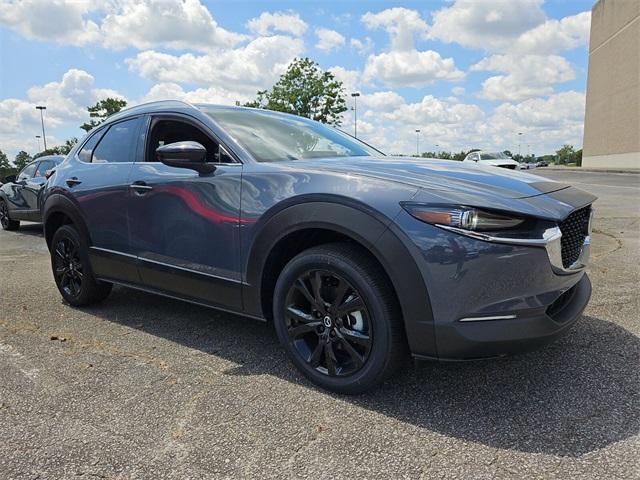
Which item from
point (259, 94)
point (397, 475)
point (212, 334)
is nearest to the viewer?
point (397, 475)

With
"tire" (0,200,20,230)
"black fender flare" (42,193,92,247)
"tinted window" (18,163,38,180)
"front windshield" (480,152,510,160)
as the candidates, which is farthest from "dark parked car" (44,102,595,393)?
"front windshield" (480,152,510,160)

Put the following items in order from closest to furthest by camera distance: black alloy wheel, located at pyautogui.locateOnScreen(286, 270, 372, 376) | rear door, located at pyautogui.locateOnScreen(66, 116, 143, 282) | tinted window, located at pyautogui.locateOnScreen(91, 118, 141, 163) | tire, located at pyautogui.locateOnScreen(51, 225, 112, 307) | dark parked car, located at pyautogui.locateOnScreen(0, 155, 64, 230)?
black alloy wheel, located at pyautogui.locateOnScreen(286, 270, 372, 376)
rear door, located at pyautogui.locateOnScreen(66, 116, 143, 282)
tinted window, located at pyautogui.locateOnScreen(91, 118, 141, 163)
tire, located at pyautogui.locateOnScreen(51, 225, 112, 307)
dark parked car, located at pyautogui.locateOnScreen(0, 155, 64, 230)

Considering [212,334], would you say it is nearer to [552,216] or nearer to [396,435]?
[396,435]

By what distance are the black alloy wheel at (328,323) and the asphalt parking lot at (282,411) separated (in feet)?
0.66

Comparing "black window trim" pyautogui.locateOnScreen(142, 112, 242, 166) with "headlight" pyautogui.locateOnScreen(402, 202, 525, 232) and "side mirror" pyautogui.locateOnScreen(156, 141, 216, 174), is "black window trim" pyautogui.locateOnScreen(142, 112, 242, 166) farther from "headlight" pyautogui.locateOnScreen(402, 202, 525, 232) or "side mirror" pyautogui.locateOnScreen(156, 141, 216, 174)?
"headlight" pyautogui.locateOnScreen(402, 202, 525, 232)

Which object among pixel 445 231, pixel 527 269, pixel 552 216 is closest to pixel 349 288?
pixel 445 231

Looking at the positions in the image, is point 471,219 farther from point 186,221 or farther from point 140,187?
point 140,187

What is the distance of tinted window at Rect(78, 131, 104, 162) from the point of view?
4.43 meters

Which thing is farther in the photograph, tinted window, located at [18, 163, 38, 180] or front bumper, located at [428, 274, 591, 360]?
tinted window, located at [18, 163, 38, 180]

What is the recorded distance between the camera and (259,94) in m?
33.3

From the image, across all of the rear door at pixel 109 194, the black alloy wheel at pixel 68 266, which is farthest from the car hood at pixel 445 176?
the black alloy wheel at pixel 68 266

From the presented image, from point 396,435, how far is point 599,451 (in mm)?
869

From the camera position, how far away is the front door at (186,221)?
311 cm

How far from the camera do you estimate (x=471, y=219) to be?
2.30 metres
